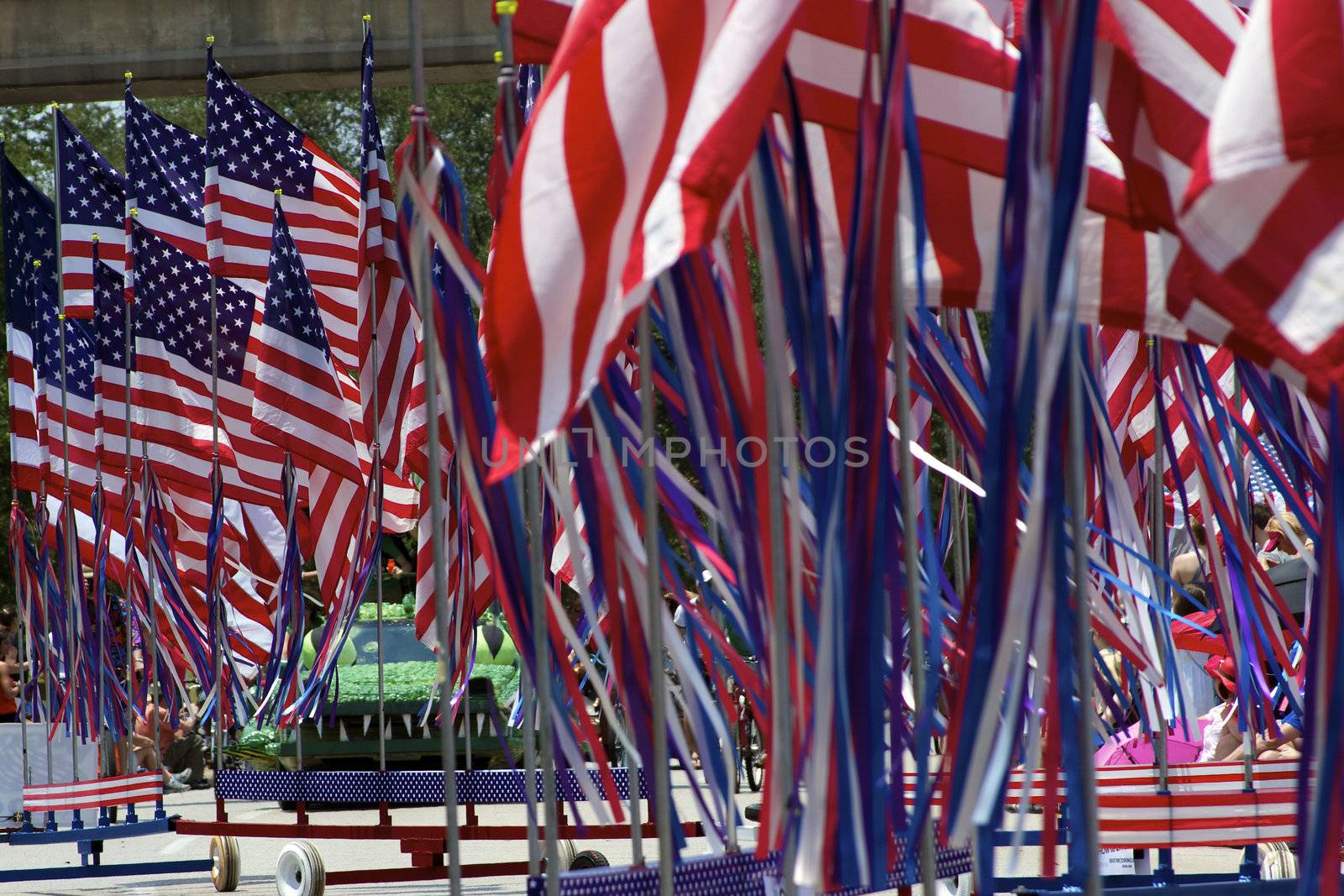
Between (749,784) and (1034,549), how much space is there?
14.3m

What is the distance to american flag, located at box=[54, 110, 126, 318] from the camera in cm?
1465

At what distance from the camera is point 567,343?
14.0 feet

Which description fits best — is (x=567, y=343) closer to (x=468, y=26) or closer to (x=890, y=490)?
(x=890, y=490)

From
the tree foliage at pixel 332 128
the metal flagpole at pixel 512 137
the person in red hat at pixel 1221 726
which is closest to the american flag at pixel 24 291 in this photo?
the person in red hat at pixel 1221 726

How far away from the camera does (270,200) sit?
14.1m

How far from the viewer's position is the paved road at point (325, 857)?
11.5 meters

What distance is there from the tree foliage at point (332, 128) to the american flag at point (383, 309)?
63.6 ft

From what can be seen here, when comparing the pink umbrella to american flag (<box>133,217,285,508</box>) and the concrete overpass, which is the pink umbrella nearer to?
american flag (<box>133,217,285,508</box>)

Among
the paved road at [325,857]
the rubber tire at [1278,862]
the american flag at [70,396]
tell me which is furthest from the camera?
the american flag at [70,396]

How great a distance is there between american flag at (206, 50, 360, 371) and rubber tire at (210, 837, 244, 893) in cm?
405

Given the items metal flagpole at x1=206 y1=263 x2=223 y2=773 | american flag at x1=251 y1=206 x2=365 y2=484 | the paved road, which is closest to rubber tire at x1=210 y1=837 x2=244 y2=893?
the paved road

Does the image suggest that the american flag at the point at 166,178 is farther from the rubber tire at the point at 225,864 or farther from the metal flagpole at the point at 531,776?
the metal flagpole at the point at 531,776

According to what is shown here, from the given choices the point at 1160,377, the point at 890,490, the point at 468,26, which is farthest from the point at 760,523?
the point at 468,26

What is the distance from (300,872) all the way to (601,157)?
662cm
